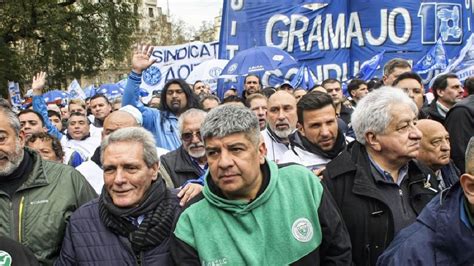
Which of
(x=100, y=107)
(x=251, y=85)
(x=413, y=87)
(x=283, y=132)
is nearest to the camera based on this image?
(x=283, y=132)

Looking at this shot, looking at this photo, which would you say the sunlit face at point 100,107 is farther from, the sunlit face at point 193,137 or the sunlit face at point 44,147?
the sunlit face at point 193,137

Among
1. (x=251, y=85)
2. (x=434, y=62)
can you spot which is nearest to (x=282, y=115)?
(x=251, y=85)

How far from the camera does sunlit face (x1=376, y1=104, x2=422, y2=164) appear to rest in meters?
3.09

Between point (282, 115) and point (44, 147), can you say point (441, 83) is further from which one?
point (44, 147)

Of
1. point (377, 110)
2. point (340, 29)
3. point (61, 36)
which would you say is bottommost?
point (377, 110)

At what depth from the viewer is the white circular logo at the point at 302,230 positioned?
2621 millimetres

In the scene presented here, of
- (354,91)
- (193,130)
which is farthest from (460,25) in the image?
(193,130)

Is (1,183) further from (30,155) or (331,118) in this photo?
(331,118)

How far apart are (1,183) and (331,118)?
198cm

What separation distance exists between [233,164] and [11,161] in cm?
126

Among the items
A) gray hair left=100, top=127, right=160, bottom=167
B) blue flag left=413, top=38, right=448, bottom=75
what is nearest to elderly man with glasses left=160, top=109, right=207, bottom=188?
gray hair left=100, top=127, right=160, bottom=167

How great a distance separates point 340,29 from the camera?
13.4 metres

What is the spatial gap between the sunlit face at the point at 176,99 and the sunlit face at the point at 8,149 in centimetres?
281

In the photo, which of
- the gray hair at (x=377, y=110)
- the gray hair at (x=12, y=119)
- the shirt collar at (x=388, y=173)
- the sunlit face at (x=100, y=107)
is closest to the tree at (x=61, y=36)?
the sunlit face at (x=100, y=107)
